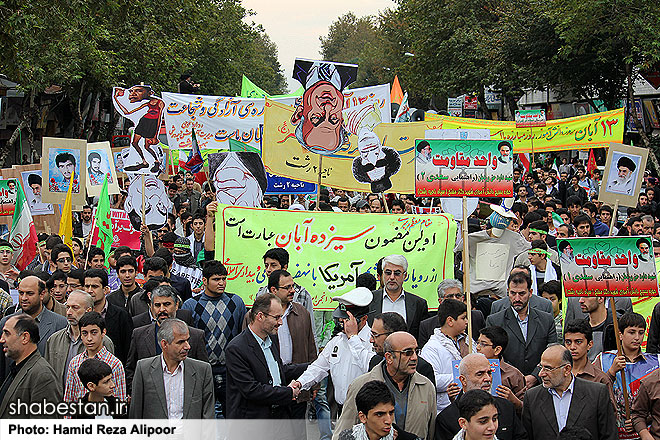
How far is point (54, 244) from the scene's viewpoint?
35.0ft

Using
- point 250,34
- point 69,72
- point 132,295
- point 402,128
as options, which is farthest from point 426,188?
point 250,34

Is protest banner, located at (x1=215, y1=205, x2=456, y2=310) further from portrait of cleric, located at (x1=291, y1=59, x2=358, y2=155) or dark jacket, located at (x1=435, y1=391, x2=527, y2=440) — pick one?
dark jacket, located at (x1=435, y1=391, x2=527, y2=440)

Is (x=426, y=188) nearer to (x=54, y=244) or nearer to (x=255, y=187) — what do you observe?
(x=255, y=187)

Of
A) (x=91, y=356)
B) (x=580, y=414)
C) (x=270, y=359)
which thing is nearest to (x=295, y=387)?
(x=270, y=359)

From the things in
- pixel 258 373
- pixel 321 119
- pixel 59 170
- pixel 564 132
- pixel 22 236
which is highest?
pixel 564 132

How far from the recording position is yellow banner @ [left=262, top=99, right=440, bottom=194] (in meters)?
12.3

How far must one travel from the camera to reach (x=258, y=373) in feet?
20.7

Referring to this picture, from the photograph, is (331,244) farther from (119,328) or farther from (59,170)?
(59,170)

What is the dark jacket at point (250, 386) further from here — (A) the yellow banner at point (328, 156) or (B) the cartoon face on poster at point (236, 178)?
(A) the yellow banner at point (328, 156)

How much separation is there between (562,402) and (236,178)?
578 centimetres

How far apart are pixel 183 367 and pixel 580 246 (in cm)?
297

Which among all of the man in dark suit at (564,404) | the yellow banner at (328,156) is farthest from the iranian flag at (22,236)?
the man in dark suit at (564,404)

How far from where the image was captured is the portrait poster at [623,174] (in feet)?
34.1

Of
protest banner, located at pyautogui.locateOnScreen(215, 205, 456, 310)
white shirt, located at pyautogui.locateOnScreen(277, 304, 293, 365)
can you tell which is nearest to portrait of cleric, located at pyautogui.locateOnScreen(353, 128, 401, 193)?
protest banner, located at pyautogui.locateOnScreen(215, 205, 456, 310)
